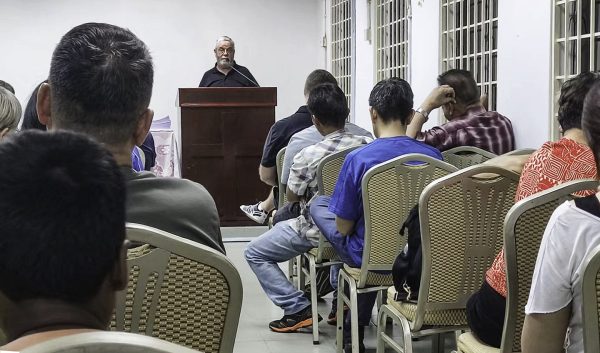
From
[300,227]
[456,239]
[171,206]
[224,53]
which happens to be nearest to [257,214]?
[300,227]

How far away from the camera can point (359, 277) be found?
124 inches

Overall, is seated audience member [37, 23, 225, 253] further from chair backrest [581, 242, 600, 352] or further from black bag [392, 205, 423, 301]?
black bag [392, 205, 423, 301]

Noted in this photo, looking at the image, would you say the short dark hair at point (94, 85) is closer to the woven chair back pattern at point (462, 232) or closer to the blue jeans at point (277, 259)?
the woven chair back pattern at point (462, 232)

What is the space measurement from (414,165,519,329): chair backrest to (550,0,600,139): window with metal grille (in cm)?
141

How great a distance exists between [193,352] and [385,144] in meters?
2.47

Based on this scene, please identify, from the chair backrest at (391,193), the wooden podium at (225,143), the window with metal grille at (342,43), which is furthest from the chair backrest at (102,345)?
the window with metal grille at (342,43)

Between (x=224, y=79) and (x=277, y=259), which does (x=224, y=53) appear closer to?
(x=224, y=79)

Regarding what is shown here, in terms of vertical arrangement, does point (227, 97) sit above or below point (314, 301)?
above

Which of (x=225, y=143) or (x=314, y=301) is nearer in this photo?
(x=314, y=301)

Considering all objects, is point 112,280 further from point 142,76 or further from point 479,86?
point 479,86

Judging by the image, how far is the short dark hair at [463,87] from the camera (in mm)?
4328

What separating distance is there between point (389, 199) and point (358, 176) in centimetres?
20

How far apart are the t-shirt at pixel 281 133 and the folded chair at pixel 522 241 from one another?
303 centimetres

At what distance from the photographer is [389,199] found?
9.68 ft
